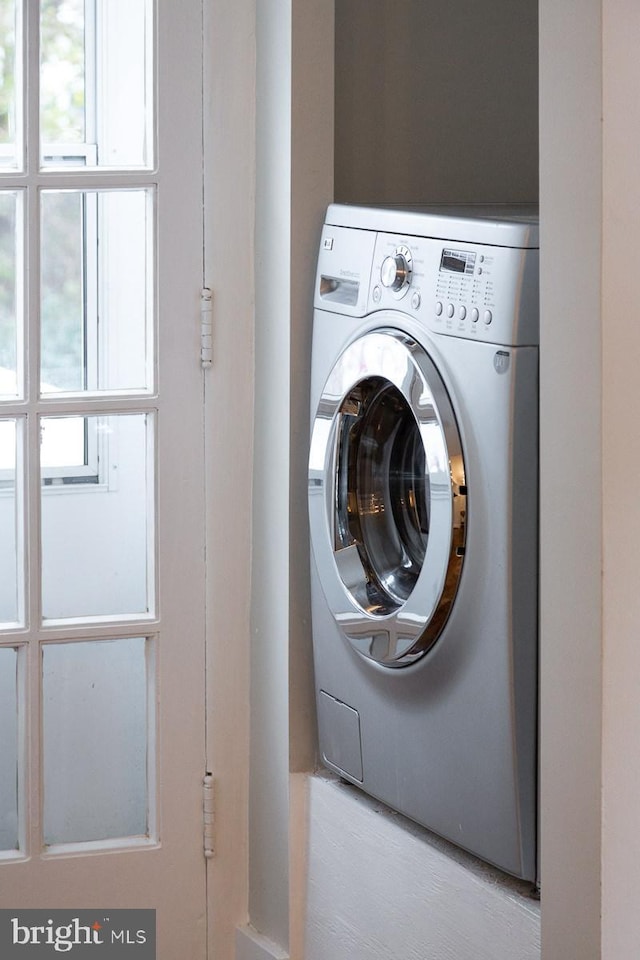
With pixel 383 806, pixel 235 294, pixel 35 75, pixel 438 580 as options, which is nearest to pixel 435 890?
pixel 383 806

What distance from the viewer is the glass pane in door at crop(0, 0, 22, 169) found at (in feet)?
6.57

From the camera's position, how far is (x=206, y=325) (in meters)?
2.12

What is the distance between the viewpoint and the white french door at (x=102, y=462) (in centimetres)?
205

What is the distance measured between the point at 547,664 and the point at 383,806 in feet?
1.96

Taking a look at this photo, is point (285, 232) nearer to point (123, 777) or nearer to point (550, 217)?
point (550, 217)

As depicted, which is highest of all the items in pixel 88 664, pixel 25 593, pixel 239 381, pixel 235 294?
pixel 235 294

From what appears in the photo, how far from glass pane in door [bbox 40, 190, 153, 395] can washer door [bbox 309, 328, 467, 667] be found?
16.8 inches

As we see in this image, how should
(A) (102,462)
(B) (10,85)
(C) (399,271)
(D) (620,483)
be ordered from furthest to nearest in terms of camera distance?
(A) (102,462)
(B) (10,85)
(C) (399,271)
(D) (620,483)

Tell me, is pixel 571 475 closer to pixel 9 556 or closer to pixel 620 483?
pixel 620 483

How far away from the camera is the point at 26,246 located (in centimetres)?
203

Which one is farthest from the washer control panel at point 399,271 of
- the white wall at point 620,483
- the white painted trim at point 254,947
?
the white painted trim at point 254,947

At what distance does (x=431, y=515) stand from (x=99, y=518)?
75cm

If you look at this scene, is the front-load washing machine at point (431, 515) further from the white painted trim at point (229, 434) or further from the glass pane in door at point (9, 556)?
the glass pane in door at point (9, 556)

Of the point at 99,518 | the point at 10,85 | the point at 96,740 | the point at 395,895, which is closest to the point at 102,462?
the point at 99,518
